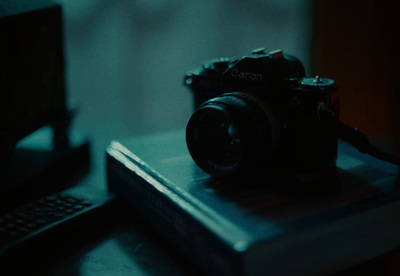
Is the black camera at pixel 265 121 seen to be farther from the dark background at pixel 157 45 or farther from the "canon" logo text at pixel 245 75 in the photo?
the dark background at pixel 157 45

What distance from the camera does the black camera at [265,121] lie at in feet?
2.07

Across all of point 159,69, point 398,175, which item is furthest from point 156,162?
point 159,69

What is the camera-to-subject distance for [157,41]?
1.56 m

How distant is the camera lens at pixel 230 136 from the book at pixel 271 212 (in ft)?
0.08

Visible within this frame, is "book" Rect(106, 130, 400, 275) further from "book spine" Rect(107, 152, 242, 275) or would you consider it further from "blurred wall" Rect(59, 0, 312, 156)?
"blurred wall" Rect(59, 0, 312, 156)

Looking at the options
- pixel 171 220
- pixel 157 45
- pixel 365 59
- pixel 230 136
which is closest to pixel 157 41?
pixel 157 45

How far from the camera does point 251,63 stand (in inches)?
26.9

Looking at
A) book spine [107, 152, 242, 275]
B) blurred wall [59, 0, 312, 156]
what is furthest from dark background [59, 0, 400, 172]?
book spine [107, 152, 242, 275]

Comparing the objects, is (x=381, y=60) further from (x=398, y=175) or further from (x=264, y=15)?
(x=264, y=15)

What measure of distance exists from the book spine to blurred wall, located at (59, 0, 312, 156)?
657 mm

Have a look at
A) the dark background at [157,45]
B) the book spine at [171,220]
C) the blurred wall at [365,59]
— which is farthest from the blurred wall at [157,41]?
the book spine at [171,220]

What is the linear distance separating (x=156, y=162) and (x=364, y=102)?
53 cm

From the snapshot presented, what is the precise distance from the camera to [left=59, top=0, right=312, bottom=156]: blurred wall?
1485mm

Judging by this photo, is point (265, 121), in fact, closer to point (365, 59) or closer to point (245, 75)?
point (245, 75)
